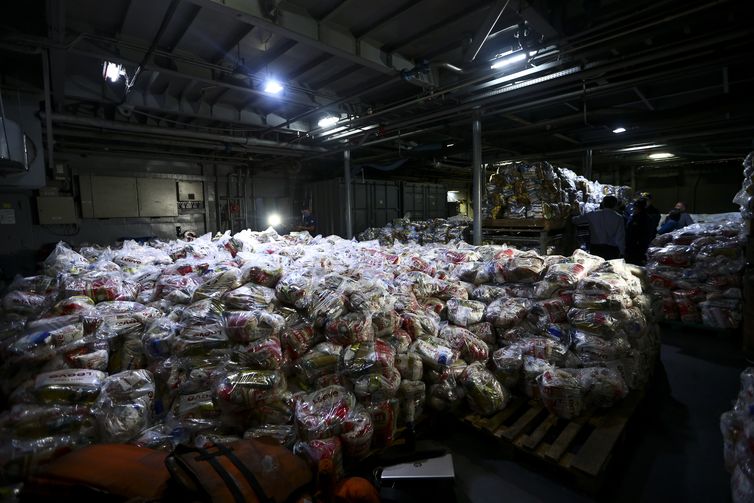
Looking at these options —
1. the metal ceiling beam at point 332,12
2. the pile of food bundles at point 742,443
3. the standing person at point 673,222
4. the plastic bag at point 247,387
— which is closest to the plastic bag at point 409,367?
the plastic bag at point 247,387

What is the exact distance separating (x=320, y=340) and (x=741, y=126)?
8595mm

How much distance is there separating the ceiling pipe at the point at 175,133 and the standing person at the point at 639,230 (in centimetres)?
716

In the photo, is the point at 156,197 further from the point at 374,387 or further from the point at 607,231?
the point at 607,231

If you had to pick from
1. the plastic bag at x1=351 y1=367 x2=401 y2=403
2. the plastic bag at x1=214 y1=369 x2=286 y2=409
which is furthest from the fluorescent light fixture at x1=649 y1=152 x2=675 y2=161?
the plastic bag at x1=214 y1=369 x2=286 y2=409

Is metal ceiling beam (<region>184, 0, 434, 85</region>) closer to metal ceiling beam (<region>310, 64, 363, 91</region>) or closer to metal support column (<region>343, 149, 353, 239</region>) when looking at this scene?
metal ceiling beam (<region>310, 64, 363, 91</region>)

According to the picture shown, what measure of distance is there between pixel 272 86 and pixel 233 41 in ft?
2.39

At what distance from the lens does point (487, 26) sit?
314 centimetres

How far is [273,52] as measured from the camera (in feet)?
14.4

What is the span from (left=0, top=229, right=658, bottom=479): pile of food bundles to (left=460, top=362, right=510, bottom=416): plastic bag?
0.01 metres

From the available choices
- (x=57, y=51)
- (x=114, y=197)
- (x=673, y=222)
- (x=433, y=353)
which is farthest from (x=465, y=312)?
(x=114, y=197)

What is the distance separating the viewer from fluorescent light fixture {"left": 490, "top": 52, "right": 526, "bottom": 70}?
379 centimetres

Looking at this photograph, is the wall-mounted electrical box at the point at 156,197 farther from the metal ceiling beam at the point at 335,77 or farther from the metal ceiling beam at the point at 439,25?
the metal ceiling beam at the point at 439,25

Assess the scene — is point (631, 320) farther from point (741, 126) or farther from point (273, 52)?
point (741, 126)

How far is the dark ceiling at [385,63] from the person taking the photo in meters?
3.28
